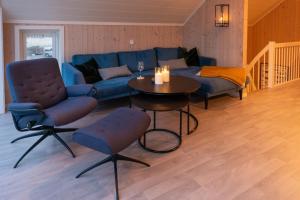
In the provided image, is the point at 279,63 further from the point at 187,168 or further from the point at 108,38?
the point at 187,168

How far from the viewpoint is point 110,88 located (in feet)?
12.8

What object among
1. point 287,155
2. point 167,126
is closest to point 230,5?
point 167,126

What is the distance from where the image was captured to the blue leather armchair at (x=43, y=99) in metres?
2.57

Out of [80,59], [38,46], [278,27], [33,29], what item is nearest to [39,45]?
[38,46]

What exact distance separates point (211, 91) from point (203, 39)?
1.71 metres

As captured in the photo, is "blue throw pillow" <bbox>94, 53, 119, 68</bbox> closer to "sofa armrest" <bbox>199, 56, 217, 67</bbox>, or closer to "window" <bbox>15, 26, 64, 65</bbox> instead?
A: "window" <bbox>15, 26, 64, 65</bbox>

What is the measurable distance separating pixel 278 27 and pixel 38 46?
5596mm

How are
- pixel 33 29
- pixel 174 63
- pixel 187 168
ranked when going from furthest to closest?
pixel 174 63
pixel 33 29
pixel 187 168

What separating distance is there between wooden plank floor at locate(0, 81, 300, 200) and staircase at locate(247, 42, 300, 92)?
187 centimetres

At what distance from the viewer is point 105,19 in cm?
476

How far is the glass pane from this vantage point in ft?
14.2

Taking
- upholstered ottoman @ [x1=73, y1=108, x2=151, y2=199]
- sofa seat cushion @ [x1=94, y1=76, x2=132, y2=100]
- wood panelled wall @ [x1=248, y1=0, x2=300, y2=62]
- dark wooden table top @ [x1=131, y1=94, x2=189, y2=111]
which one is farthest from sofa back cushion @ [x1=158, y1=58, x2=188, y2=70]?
wood panelled wall @ [x1=248, y1=0, x2=300, y2=62]

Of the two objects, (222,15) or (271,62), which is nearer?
(222,15)

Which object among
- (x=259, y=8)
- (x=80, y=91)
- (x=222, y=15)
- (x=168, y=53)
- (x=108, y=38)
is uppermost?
(x=259, y=8)
